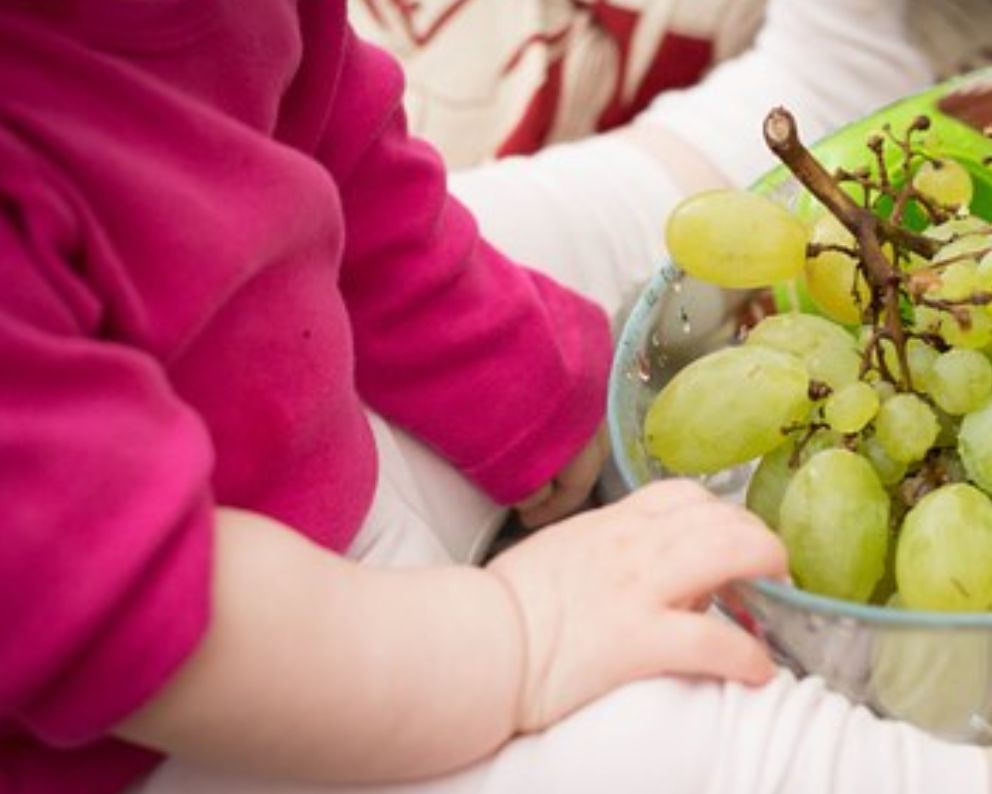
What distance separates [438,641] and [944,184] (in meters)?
0.31

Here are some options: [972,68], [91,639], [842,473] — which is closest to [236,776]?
[91,639]

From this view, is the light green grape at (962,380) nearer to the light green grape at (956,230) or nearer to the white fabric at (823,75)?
the light green grape at (956,230)

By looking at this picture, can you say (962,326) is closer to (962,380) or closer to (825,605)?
(962,380)

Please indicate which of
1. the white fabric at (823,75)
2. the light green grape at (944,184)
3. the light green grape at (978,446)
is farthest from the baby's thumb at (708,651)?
the white fabric at (823,75)

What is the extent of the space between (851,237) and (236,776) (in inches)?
13.1

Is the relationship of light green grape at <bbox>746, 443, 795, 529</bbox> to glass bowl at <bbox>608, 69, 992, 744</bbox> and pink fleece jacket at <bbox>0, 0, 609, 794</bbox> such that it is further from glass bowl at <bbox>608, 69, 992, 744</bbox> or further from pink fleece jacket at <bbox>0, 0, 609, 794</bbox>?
pink fleece jacket at <bbox>0, 0, 609, 794</bbox>

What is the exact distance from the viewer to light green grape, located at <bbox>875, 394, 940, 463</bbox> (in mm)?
645

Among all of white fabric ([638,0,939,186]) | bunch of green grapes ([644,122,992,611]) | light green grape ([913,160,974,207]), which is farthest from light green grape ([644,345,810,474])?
white fabric ([638,0,939,186])

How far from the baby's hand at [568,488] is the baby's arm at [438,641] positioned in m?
0.24

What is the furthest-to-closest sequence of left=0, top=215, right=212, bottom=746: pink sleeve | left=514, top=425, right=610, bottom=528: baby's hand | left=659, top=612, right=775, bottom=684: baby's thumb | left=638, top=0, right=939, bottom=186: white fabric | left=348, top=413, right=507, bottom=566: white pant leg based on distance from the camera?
left=638, top=0, right=939, bottom=186: white fabric < left=514, top=425, right=610, bottom=528: baby's hand < left=348, top=413, right=507, bottom=566: white pant leg < left=659, top=612, right=775, bottom=684: baby's thumb < left=0, top=215, right=212, bottom=746: pink sleeve

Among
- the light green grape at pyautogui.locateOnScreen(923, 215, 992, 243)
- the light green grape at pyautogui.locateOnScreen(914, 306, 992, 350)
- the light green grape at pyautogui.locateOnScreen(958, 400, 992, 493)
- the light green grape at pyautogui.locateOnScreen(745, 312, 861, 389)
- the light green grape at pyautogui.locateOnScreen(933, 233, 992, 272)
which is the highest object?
the light green grape at pyautogui.locateOnScreen(933, 233, 992, 272)

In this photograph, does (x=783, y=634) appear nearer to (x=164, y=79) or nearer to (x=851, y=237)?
(x=851, y=237)

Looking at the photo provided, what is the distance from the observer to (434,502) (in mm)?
865

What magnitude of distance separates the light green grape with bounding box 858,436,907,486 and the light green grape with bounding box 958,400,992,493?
0.10 ft
